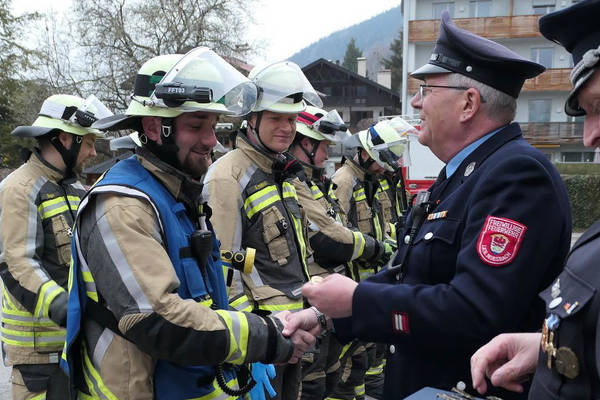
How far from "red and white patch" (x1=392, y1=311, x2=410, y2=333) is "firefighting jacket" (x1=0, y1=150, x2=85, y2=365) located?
2451 millimetres

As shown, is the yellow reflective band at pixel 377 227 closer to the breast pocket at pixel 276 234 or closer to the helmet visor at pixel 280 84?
the helmet visor at pixel 280 84

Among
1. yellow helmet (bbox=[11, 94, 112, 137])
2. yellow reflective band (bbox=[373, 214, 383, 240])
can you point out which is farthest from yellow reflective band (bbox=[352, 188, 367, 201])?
yellow helmet (bbox=[11, 94, 112, 137])

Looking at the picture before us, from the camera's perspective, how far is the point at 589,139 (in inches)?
55.9

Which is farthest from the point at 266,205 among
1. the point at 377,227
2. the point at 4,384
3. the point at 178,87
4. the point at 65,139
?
the point at 4,384

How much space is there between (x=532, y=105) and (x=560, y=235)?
115ft

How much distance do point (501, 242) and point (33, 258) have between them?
3.25 meters

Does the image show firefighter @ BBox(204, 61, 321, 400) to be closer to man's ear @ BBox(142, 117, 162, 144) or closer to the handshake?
the handshake

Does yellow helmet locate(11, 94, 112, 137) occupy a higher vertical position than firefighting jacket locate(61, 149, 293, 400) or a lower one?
higher

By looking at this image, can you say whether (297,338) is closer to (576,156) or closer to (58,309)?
(58,309)

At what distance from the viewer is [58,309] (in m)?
3.34

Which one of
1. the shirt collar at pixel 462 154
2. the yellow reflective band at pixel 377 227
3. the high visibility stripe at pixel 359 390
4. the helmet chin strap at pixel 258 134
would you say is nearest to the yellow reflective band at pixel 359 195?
the yellow reflective band at pixel 377 227

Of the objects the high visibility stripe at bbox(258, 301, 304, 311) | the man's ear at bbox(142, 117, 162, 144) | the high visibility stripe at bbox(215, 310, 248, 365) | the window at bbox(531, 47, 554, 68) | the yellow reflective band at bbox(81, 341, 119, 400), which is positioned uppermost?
the window at bbox(531, 47, 554, 68)

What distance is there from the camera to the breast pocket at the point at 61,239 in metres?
3.87

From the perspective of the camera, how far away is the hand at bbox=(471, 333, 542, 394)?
59.6 inches
